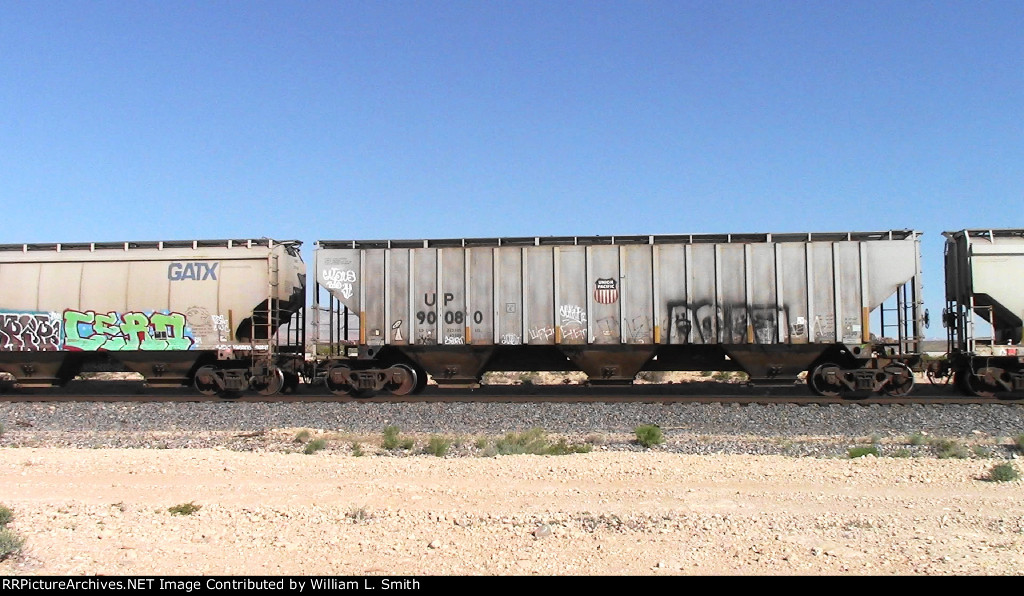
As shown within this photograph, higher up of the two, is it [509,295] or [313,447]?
[509,295]

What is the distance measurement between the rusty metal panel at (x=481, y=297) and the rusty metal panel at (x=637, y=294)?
10.5ft

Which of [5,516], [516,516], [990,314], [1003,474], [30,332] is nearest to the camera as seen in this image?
[5,516]

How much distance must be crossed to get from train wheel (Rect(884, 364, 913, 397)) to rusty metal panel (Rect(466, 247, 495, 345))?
30.6ft

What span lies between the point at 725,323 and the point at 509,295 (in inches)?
206

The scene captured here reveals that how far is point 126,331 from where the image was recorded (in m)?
18.3

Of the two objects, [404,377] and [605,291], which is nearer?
[605,291]

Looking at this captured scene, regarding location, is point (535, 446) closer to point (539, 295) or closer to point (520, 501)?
point (520, 501)

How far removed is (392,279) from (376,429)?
5.53 meters

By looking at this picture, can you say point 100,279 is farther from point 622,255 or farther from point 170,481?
point 622,255

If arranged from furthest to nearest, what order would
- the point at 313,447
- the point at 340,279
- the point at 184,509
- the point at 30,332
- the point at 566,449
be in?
the point at 30,332 < the point at 340,279 < the point at 313,447 < the point at 566,449 < the point at 184,509

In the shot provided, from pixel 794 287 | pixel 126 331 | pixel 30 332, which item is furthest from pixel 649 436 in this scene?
pixel 30 332

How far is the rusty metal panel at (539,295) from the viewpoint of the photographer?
17641 millimetres

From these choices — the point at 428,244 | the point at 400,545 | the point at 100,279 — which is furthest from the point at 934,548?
the point at 100,279

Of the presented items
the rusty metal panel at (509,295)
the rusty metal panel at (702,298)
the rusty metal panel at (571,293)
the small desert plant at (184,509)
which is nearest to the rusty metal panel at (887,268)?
the rusty metal panel at (702,298)
